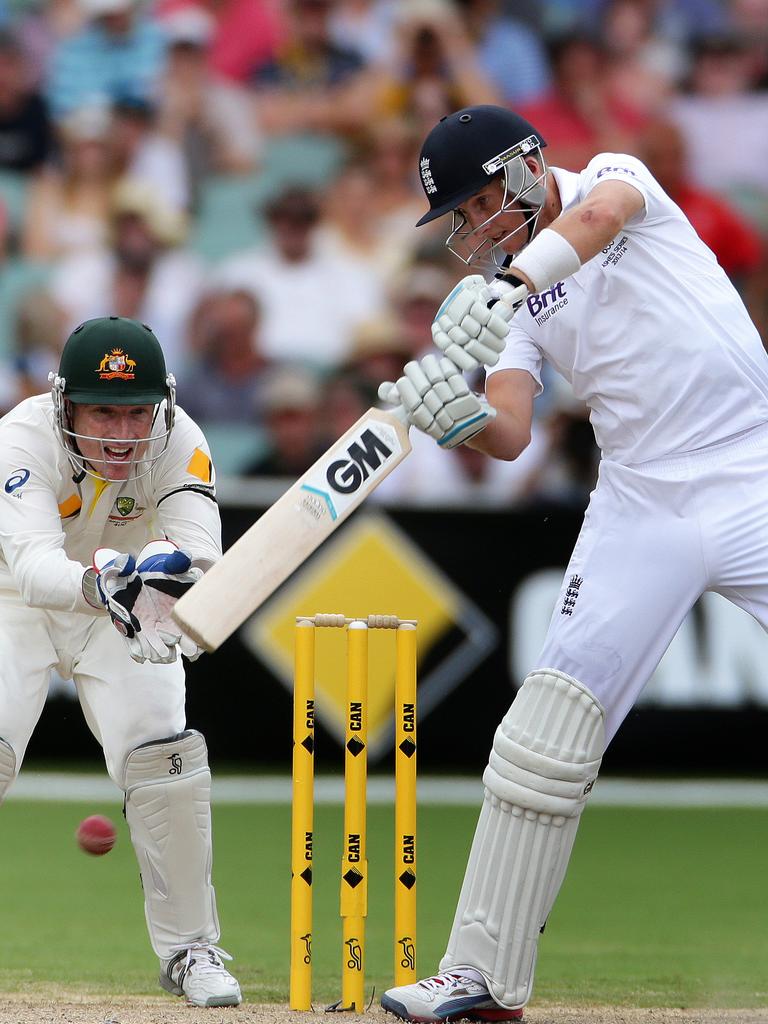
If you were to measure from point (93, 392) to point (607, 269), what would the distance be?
3.65 feet

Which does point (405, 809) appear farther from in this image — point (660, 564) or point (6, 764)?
point (6, 764)

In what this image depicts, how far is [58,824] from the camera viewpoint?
19.0ft

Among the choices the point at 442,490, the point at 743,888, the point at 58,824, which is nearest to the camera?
the point at 743,888

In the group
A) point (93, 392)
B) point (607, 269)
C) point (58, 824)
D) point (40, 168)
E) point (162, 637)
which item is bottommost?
point (58, 824)

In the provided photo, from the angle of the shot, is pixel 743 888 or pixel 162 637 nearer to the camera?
pixel 162 637

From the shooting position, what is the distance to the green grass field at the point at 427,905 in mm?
3730

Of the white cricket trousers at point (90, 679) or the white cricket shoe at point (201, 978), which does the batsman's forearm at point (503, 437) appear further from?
the white cricket shoe at point (201, 978)

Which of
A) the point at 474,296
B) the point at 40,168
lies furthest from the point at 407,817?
the point at 40,168

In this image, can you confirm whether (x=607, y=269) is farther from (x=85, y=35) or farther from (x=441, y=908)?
(x=85, y=35)

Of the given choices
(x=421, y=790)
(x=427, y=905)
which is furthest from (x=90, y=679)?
(x=421, y=790)

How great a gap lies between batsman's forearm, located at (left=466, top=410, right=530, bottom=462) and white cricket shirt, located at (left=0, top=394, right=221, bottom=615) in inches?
24.9

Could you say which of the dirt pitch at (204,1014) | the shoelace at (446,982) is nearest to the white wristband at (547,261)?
the shoelace at (446,982)

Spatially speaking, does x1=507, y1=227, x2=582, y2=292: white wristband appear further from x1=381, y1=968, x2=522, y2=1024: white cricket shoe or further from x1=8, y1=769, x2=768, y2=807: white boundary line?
x1=8, y1=769, x2=768, y2=807: white boundary line

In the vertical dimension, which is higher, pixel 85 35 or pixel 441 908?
pixel 85 35
